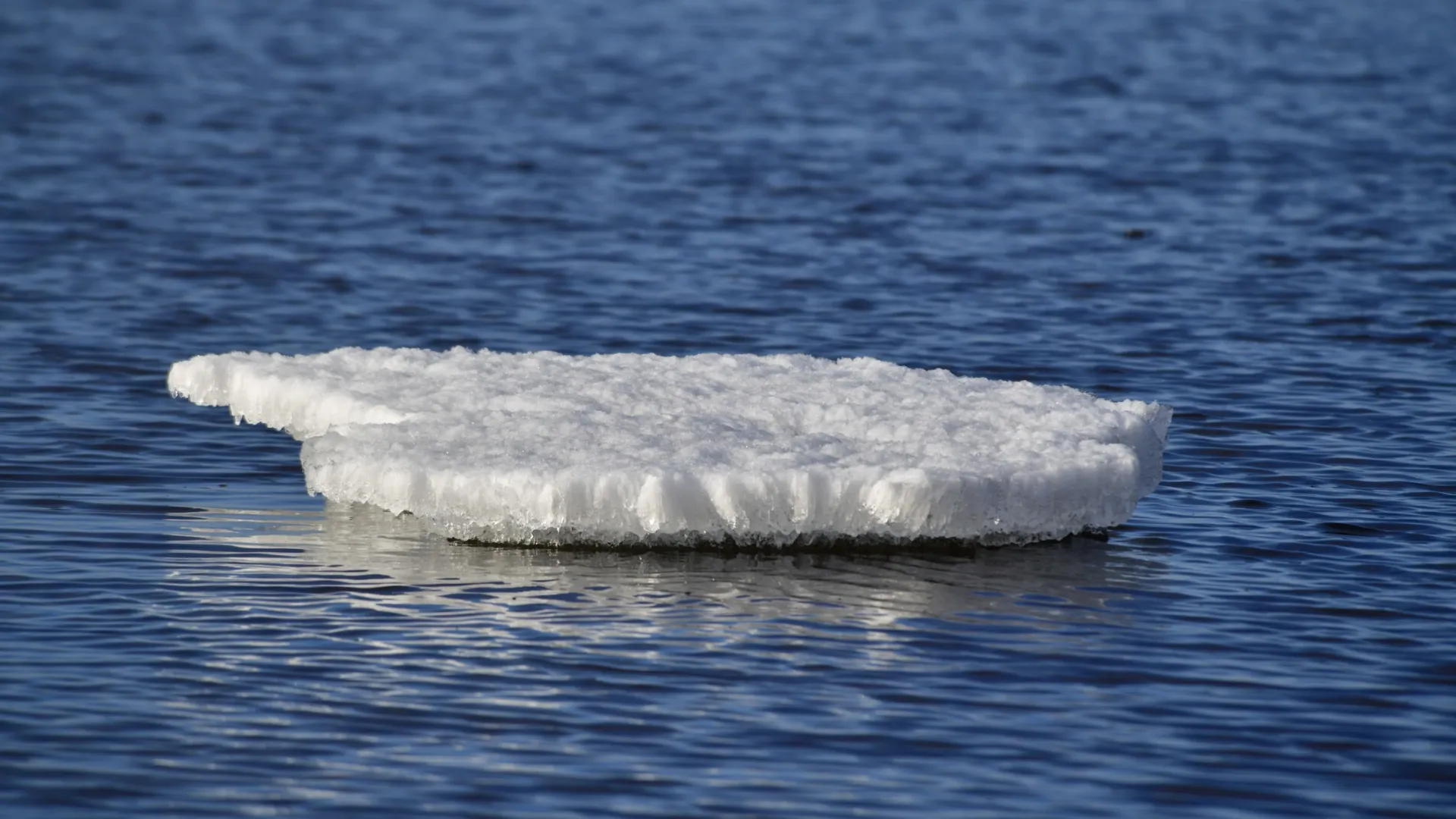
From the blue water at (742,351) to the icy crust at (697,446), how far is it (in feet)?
1.03

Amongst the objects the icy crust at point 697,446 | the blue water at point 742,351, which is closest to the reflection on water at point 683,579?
the blue water at point 742,351

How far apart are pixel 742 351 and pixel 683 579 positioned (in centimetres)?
698

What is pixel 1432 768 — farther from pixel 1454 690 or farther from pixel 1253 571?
pixel 1253 571

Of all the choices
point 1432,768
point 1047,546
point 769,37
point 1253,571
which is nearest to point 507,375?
point 1047,546

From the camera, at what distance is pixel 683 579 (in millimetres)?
10898

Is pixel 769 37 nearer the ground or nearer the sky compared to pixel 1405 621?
nearer the sky

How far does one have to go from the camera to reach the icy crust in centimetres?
1084

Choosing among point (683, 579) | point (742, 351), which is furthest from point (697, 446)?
point (742, 351)

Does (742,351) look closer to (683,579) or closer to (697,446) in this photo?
(697,446)

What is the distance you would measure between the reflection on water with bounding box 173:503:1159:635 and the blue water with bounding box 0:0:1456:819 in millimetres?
37

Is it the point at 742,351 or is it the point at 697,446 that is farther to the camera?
the point at 742,351

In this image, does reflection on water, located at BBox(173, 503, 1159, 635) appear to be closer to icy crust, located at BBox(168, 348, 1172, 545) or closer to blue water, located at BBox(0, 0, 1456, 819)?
blue water, located at BBox(0, 0, 1456, 819)

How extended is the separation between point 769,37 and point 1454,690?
3779 cm

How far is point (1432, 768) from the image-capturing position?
8766 millimetres
